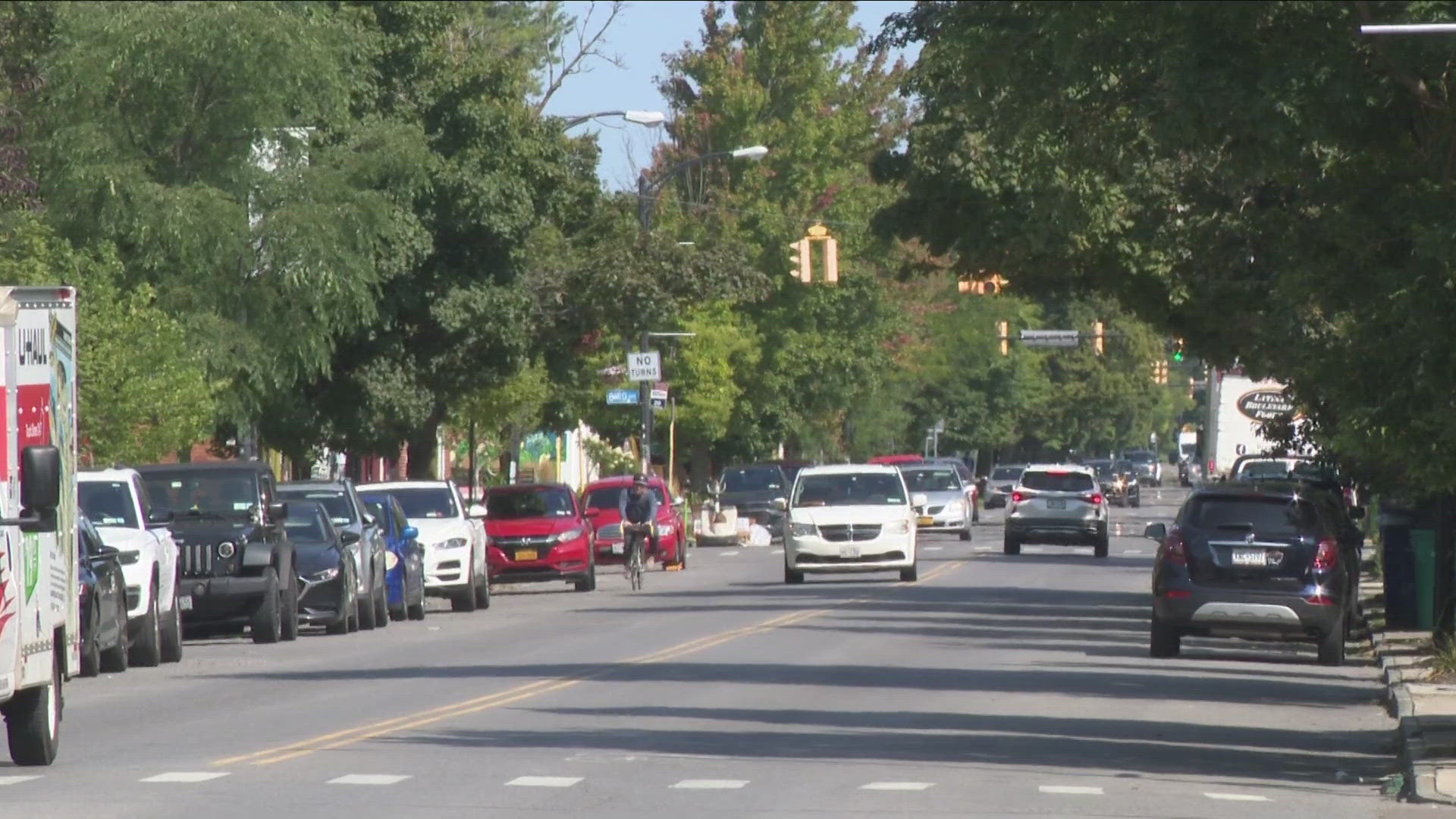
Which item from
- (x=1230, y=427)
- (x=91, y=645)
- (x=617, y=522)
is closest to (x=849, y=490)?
(x=617, y=522)

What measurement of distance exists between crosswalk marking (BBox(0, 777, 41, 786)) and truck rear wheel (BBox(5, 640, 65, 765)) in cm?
50

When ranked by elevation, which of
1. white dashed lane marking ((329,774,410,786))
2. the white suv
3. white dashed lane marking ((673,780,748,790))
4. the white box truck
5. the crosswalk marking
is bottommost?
white dashed lane marking ((673,780,748,790))

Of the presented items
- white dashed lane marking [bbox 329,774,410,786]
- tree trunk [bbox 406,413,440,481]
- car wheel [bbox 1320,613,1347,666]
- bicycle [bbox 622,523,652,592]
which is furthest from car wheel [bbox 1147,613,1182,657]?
tree trunk [bbox 406,413,440,481]

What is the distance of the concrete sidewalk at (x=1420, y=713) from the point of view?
45.3ft

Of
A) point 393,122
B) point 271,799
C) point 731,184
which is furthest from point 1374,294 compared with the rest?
point 731,184

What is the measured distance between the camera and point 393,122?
37.8 m

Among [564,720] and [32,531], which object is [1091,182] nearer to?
[564,720]

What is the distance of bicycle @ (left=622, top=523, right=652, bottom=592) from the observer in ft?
125

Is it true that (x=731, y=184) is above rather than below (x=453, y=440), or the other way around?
above

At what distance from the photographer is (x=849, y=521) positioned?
37.3 metres

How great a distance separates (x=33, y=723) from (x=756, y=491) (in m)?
47.9

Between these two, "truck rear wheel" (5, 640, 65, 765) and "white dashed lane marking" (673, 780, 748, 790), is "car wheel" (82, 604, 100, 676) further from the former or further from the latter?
"white dashed lane marking" (673, 780, 748, 790)

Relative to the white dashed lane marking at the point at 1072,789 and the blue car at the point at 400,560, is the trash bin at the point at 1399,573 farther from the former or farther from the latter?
the white dashed lane marking at the point at 1072,789

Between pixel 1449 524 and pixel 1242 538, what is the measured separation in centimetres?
283
